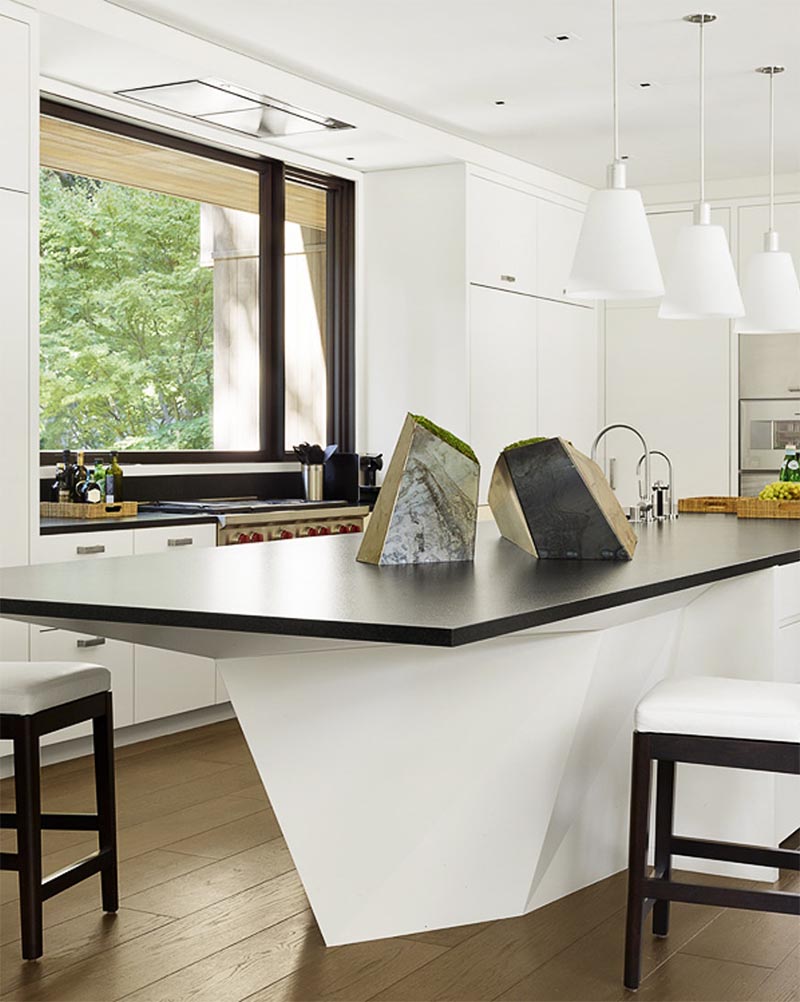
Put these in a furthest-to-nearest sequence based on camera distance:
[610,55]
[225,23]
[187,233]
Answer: [187,233] < [610,55] < [225,23]

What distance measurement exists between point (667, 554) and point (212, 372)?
3.24 meters

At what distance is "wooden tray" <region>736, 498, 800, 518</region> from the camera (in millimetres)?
4660

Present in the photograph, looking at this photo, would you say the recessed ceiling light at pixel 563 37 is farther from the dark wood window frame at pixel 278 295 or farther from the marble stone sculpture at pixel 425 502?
the marble stone sculpture at pixel 425 502

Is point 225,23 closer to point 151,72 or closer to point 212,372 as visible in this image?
point 151,72

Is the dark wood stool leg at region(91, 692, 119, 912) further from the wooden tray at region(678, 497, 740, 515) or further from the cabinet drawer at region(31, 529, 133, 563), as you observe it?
the wooden tray at region(678, 497, 740, 515)

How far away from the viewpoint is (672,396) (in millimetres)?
7758

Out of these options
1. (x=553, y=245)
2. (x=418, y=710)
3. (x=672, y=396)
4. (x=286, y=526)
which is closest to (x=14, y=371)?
(x=286, y=526)

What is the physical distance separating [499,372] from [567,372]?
88cm

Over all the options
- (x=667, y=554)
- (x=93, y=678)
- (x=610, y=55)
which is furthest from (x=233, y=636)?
(x=610, y=55)

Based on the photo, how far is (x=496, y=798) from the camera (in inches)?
114

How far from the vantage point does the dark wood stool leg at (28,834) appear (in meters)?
2.79

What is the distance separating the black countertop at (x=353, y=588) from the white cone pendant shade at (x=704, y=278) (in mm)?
724

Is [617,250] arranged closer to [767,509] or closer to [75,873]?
[767,509]

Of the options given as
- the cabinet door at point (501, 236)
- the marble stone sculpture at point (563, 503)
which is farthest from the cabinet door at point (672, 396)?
the marble stone sculpture at point (563, 503)
